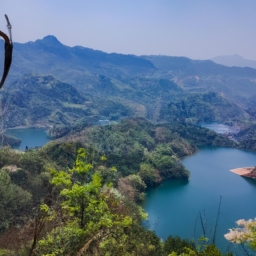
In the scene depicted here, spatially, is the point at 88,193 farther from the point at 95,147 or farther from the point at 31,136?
the point at 31,136

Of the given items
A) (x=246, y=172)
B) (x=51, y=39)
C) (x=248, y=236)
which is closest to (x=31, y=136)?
(x=246, y=172)

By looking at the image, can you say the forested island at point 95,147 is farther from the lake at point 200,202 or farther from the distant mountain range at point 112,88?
the lake at point 200,202

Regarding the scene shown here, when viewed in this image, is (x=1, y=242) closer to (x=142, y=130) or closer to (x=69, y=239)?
(x=69, y=239)

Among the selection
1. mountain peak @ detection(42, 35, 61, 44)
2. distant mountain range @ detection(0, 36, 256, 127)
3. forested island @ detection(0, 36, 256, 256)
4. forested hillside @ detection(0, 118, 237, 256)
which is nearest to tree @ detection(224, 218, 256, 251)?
forested island @ detection(0, 36, 256, 256)

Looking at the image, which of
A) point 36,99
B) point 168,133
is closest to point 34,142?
point 168,133

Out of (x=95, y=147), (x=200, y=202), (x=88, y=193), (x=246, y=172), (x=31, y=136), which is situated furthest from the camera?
(x=31, y=136)

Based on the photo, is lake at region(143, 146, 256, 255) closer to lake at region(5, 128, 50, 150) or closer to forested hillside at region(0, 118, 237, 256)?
forested hillside at region(0, 118, 237, 256)
